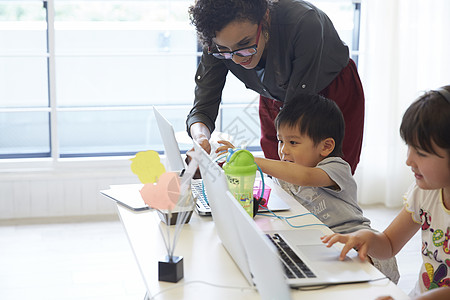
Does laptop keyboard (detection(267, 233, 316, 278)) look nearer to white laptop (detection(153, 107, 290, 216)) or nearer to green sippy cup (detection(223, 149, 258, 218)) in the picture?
green sippy cup (detection(223, 149, 258, 218))

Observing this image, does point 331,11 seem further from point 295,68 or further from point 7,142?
point 7,142

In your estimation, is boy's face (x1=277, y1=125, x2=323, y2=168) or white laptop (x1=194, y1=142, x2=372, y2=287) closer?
white laptop (x1=194, y1=142, x2=372, y2=287)

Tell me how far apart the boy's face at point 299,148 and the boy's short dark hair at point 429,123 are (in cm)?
56

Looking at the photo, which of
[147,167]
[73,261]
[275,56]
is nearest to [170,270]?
[147,167]

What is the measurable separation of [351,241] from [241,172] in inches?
13.4

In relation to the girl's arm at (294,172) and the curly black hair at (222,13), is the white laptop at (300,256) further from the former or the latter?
the curly black hair at (222,13)

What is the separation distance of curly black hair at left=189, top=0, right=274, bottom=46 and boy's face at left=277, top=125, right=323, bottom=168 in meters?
0.38

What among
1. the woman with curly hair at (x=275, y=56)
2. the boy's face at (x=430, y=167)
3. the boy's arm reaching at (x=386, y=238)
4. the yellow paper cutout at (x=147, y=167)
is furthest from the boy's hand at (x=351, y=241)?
the woman with curly hair at (x=275, y=56)

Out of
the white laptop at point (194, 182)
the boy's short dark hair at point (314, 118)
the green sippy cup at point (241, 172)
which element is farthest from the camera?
the boy's short dark hair at point (314, 118)

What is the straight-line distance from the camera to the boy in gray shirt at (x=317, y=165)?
1774 millimetres

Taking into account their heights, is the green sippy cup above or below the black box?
above

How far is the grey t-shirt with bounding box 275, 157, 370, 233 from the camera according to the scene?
1784 millimetres

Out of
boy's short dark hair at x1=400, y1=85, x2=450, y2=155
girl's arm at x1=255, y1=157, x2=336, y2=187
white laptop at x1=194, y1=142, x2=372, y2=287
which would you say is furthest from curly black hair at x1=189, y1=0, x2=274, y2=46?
boy's short dark hair at x1=400, y1=85, x2=450, y2=155

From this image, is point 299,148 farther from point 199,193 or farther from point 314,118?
point 199,193
